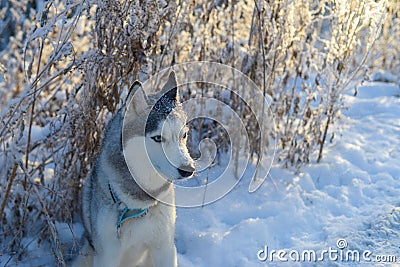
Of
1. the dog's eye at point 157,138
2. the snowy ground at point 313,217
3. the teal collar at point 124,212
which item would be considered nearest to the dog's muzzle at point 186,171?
the dog's eye at point 157,138

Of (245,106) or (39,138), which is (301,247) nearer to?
(245,106)

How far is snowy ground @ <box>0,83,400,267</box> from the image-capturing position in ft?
10.8

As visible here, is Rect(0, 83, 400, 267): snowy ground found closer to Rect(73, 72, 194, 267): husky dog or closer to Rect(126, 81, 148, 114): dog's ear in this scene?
Rect(73, 72, 194, 267): husky dog

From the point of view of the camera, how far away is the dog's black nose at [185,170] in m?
2.51

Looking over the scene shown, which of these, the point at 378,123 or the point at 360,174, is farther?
the point at 378,123

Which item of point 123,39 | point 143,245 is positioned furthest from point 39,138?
point 143,245

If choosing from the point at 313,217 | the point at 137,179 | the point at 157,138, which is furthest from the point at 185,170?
the point at 313,217

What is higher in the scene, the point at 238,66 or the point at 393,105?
the point at 238,66

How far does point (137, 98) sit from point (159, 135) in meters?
0.26

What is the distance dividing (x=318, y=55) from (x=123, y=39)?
2171 millimetres

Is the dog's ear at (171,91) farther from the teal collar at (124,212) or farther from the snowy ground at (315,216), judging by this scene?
the snowy ground at (315,216)

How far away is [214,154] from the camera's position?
420cm

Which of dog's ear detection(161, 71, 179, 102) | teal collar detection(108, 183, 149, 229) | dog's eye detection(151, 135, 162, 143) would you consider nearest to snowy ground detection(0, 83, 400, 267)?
teal collar detection(108, 183, 149, 229)

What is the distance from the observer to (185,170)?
2.52 m
